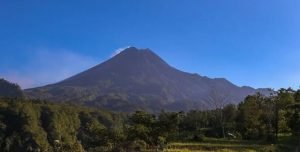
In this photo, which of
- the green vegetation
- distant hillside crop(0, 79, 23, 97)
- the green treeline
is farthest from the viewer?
distant hillside crop(0, 79, 23, 97)

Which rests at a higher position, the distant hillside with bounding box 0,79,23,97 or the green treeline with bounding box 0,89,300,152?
the distant hillside with bounding box 0,79,23,97

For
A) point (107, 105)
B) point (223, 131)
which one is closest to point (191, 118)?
point (223, 131)

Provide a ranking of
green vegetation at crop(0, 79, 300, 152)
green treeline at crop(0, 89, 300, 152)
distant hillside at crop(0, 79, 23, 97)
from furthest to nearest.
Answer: distant hillside at crop(0, 79, 23, 97), green vegetation at crop(0, 79, 300, 152), green treeline at crop(0, 89, 300, 152)

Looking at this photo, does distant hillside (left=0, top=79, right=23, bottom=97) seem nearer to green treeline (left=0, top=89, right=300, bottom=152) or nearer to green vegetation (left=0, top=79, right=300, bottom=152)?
green treeline (left=0, top=89, right=300, bottom=152)

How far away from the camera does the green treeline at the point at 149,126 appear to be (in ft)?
70.7

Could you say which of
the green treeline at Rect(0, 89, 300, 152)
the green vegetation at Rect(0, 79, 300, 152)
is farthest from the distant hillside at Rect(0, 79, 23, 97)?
the green vegetation at Rect(0, 79, 300, 152)

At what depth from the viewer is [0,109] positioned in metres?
78.1

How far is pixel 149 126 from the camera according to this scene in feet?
77.4

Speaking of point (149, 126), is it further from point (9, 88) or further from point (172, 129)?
point (9, 88)

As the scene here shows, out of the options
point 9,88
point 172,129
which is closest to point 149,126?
point 172,129

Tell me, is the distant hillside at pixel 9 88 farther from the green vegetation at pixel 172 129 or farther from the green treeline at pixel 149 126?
the green vegetation at pixel 172 129

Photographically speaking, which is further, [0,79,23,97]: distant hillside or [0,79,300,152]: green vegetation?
[0,79,23,97]: distant hillside

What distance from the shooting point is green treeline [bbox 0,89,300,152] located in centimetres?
2155

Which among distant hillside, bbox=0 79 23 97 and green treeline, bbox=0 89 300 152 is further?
distant hillside, bbox=0 79 23 97
